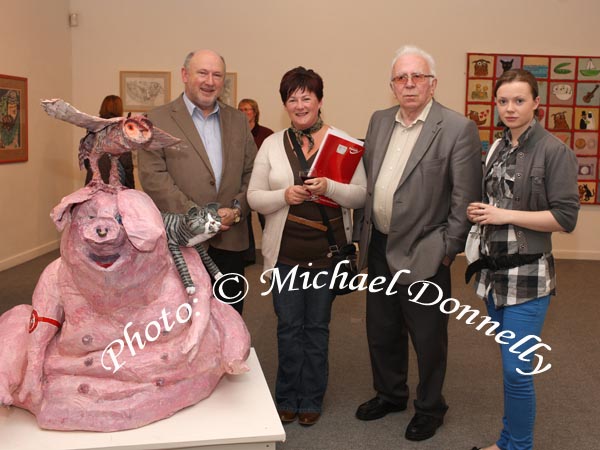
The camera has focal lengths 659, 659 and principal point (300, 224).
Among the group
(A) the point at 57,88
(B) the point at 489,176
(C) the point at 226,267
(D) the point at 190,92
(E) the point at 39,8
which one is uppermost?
(E) the point at 39,8

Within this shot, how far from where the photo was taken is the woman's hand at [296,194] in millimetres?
2504

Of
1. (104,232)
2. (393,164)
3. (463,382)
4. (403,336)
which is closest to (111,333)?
(104,232)

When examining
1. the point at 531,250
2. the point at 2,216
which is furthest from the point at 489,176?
the point at 2,216

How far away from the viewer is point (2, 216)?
5633 mm

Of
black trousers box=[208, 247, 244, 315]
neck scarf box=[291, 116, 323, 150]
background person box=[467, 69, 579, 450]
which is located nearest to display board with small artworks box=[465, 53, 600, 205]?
neck scarf box=[291, 116, 323, 150]

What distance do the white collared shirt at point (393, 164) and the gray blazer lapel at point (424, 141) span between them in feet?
0.10

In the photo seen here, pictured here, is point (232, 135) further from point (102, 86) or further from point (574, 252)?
point (574, 252)

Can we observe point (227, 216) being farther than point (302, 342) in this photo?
No

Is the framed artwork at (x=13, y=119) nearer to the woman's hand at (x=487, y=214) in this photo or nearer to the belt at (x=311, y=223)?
the belt at (x=311, y=223)

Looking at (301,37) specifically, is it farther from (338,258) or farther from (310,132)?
(338,258)

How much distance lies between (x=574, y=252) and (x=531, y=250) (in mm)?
5145

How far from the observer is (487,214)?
7.29ft

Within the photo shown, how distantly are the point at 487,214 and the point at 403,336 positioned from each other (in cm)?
82

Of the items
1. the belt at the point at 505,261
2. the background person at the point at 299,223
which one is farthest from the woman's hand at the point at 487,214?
the background person at the point at 299,223
